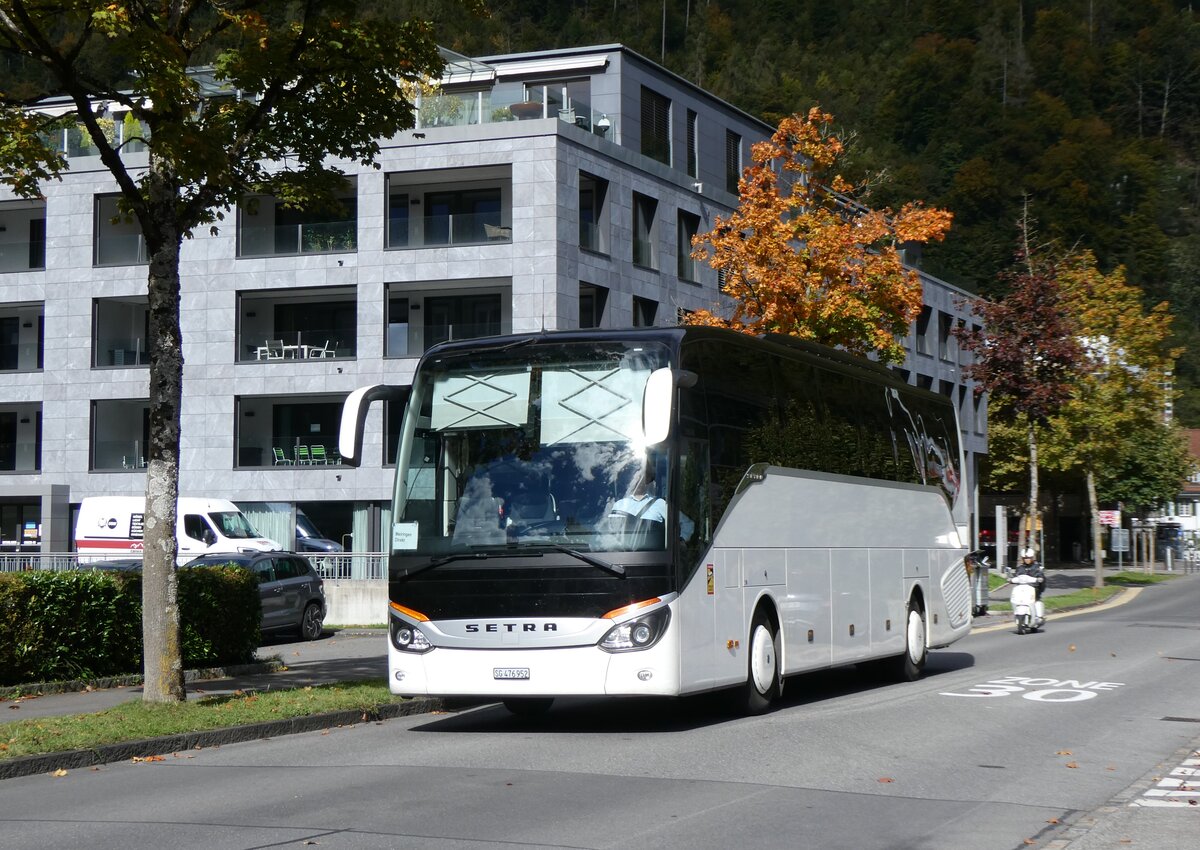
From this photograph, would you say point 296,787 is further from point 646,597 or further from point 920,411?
point 920,411

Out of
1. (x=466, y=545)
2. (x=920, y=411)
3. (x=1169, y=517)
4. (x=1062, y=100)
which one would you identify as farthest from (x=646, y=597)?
(x=1062, y=100)

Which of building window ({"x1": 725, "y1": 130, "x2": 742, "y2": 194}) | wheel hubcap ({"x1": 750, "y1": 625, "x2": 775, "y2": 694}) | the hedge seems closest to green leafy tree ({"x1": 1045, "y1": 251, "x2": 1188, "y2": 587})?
building window ({"x1": 725, "y1": 130, "x2": 742, "y2": 194})

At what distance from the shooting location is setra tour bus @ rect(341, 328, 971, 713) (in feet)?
42.2

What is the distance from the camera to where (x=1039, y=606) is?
92.5 feet

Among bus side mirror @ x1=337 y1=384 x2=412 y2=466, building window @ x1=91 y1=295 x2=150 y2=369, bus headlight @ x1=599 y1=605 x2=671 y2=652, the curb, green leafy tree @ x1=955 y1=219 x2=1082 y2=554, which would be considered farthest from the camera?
building window @ x1=91 y1=295 x2=150 y2=369

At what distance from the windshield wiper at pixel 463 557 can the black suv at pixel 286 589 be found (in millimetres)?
14462

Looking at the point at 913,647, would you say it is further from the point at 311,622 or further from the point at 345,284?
the point at 345,284

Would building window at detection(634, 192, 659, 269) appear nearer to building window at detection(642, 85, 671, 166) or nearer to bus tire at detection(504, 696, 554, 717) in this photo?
building window at detection(642, 85, 671, 166)

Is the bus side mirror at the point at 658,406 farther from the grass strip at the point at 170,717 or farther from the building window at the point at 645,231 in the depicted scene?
the building window at the point at 645,231

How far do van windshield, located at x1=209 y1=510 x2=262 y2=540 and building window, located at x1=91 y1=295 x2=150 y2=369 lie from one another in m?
10.7

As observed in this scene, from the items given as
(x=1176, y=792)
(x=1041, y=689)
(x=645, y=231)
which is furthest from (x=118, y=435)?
(x=1176, y=792)

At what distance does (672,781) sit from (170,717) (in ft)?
17.1

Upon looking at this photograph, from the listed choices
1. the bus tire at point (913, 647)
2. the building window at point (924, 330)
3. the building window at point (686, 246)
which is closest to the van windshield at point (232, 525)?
the building window at point (686, 246)

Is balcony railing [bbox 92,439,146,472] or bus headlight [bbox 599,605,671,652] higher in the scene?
balcony railing [bbox 92,439,146,472]
